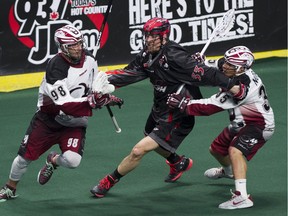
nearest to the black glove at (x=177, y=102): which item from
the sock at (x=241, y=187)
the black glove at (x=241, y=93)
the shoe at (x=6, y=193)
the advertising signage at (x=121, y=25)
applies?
the black glove at (x=241, y=93)

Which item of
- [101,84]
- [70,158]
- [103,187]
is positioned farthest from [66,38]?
[103,187]

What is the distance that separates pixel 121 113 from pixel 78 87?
335 centimetres

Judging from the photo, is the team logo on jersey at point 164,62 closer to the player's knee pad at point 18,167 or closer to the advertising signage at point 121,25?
the player's knee pad at point 18,167

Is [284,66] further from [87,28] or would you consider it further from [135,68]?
[135,68]

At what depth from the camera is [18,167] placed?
8.50 meters

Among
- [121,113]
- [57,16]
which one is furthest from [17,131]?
[57,16]

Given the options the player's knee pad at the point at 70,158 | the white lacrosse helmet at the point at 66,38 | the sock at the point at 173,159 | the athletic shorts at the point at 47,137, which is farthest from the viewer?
the sock at the point at 173,159

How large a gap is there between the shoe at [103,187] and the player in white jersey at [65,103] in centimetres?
36

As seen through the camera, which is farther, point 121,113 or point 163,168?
point 121,113

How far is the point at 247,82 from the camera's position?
8219mm

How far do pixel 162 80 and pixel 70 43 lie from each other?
0.99 meters

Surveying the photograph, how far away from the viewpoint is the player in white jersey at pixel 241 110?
8141 mm

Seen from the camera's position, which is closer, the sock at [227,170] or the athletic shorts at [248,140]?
the athletic shorts at [248,140]

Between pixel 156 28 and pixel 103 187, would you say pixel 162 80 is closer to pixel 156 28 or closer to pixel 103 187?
pixel 156 28
